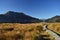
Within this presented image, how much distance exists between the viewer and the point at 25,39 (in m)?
18.6

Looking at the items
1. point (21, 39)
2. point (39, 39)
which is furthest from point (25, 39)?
point (39, 39)

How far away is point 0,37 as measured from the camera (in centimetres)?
1820

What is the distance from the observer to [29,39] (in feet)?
61.8

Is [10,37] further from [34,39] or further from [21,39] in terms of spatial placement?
[34,39]

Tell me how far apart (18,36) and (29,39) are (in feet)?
4.03

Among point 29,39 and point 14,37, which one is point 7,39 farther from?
→ point 29,39

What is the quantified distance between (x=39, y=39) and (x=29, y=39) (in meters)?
1.14

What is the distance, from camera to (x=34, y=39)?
18.8 m

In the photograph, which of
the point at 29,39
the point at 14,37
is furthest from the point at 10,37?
the point at 29,39

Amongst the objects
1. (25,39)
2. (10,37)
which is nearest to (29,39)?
(25,39)

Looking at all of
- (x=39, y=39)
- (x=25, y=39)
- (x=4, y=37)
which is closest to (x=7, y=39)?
(x=4, y=37)

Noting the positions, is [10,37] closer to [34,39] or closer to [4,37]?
[4,37]

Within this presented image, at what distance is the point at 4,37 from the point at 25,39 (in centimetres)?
205

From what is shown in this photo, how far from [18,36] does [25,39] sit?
39.1 inches
